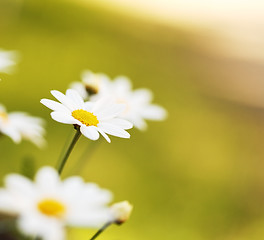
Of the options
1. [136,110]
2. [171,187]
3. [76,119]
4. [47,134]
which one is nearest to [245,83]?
[171,187]

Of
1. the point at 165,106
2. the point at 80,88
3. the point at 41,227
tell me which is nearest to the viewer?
the point at 41,227

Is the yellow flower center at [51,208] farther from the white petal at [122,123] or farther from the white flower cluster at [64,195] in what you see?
the white petal at [122,123]

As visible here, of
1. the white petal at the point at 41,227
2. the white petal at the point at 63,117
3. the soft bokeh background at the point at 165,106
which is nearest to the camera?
the white petal at the point at 41,227

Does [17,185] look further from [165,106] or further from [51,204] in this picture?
[165,106]

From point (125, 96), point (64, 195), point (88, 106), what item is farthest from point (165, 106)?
point (64, 195)

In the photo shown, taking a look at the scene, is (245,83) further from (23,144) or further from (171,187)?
(23,144)

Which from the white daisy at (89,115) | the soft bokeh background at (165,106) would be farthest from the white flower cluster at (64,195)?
the soft bokeh background at (165,106)

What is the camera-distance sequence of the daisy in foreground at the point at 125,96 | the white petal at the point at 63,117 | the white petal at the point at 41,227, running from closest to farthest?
1. the white petal at the point at 41,227
2. the white petal at the point at 63,117
3. the daisy in foreground at the point at 125,96

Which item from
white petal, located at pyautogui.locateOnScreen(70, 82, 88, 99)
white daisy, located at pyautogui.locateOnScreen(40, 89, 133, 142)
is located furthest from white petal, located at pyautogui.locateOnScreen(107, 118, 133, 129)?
white petal, located at pyautogui.locateOnScreen(70, 82, 88, 99)
